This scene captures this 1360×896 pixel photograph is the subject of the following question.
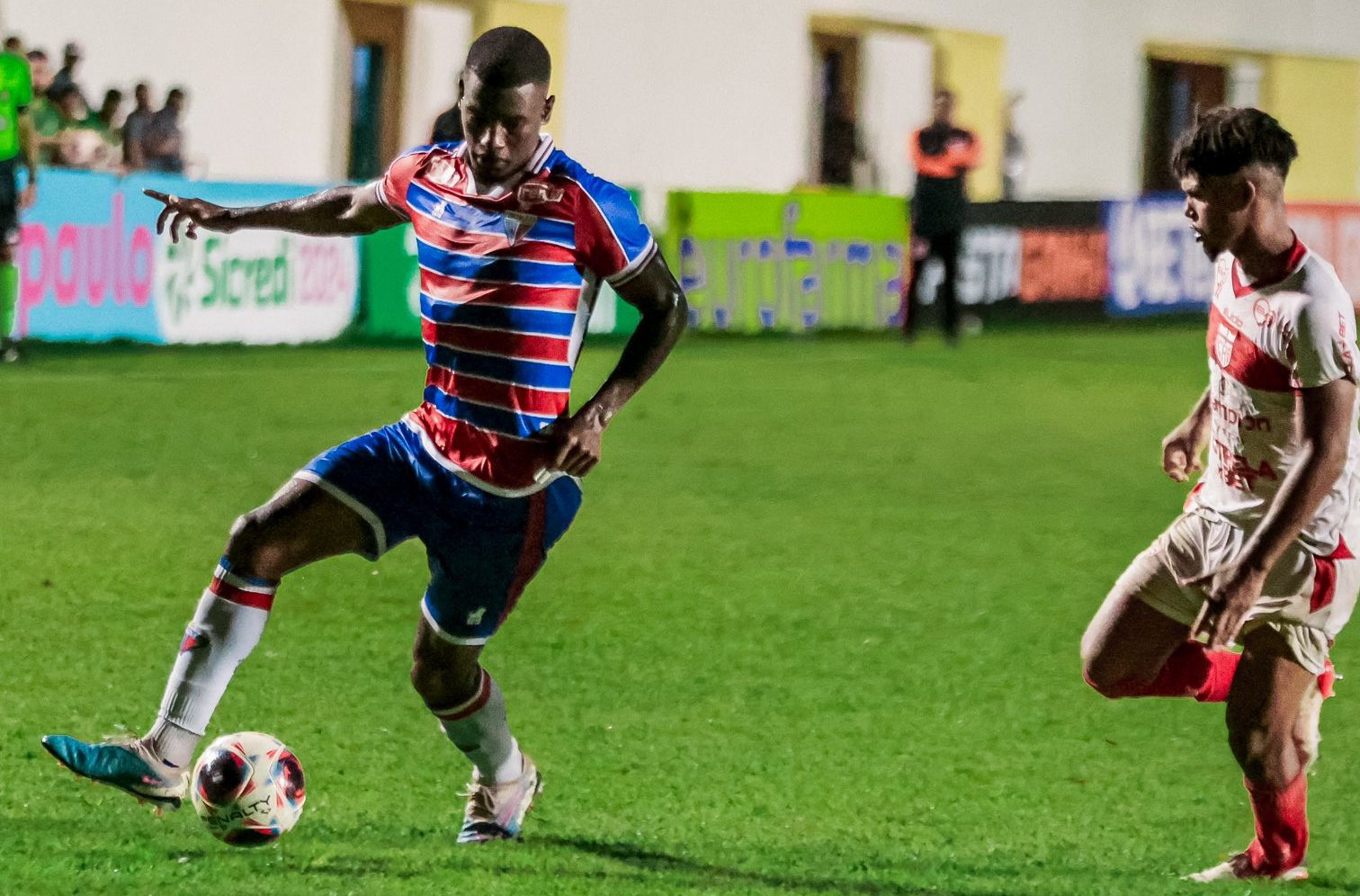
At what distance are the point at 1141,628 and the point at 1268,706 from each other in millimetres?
362

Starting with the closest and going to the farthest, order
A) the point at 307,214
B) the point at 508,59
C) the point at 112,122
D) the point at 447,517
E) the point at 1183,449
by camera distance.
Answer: the point at 508,59
the point at 447,517
the point at 307,214
the point at 1183,449
the point at 112,122

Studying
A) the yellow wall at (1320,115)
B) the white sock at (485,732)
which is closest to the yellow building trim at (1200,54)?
the yellow wall at (1320,115)

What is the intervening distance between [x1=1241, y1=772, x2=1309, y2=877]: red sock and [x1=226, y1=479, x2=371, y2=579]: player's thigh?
2102 millimetres

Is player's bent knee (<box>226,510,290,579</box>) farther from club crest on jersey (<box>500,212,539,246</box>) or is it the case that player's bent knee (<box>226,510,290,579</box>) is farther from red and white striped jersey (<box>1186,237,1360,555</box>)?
red and white striped jersey (<box>1186,237,1360,555</box>)

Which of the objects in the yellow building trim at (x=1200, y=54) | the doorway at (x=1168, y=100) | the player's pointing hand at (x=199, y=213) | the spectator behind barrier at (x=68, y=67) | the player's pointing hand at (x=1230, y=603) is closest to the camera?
the player's pointing hand at (x=1230, y=603)

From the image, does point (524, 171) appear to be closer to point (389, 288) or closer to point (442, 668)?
point (442, 668)

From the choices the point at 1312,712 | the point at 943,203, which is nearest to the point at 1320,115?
the point at 943,203

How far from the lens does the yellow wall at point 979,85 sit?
103ft

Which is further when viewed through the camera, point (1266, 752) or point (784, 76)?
point (784, 76)

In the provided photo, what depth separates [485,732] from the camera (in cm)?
514

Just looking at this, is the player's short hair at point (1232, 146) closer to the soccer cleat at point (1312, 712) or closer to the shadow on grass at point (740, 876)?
the soccer cleat at point (1312, 712)

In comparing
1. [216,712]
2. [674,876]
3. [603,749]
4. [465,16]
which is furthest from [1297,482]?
[465,16]

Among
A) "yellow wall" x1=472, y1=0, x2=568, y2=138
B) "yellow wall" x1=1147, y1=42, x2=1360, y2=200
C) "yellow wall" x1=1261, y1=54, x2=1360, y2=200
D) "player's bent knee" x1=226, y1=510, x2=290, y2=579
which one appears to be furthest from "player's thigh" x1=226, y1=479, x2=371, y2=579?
"yellow wall" x1=1261, y1=54, x2=1360, y2=200

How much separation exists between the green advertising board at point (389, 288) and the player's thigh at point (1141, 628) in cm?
1269
